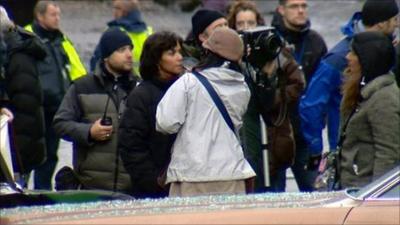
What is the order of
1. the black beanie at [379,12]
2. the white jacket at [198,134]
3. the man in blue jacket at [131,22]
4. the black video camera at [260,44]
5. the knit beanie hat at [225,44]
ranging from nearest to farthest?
the white jacket at [198,134] → the knit beanie hat at [225,44] → the black video camera at [260,44] → the black beanie at [379,12] → the man in blue jacket at [131,22]

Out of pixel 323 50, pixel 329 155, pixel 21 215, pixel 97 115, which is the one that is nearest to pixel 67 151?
pixel 323 50

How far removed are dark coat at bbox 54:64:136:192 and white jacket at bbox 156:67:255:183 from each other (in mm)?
1119

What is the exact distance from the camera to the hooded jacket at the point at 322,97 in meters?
9.07

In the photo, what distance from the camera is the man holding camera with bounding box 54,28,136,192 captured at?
26.8ft

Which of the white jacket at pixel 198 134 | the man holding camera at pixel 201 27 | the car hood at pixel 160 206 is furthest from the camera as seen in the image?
the man holding camera at pixel 201 27

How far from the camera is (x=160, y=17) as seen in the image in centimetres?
2286

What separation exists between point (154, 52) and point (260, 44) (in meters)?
0.77

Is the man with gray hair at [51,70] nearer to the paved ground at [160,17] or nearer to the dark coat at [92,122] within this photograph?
the dark coat at [92,122]

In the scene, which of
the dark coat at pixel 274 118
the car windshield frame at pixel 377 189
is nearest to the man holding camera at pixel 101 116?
the dark coat at pixel 274 118

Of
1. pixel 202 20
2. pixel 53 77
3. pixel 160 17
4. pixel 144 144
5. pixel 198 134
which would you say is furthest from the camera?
pixel 160 17

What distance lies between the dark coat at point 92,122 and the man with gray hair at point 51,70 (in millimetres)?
1675

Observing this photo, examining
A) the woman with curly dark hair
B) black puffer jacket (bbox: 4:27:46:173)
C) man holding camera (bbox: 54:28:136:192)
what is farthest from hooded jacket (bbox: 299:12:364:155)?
black puffer jacket (bbox: 4:27:46:173)

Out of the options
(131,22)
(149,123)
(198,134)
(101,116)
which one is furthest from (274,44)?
(131,22)

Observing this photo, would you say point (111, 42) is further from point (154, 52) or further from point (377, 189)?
point (377, 189)
